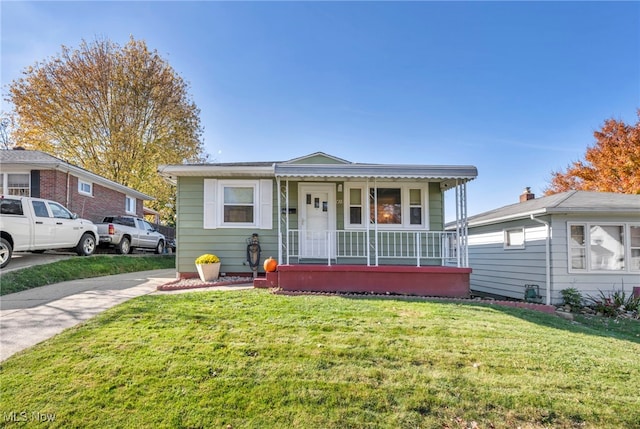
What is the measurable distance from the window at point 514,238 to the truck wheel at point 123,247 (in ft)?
45.6

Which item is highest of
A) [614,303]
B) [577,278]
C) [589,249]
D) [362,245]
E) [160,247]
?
[362,245]

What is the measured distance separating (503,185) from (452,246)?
13.5 metres

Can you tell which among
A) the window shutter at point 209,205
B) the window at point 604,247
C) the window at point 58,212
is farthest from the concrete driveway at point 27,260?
the window at point 604,247

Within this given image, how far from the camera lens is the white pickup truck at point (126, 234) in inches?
463

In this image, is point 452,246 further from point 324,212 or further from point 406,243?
point 324,212

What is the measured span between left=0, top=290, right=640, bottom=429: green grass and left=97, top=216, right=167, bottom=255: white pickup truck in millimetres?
8327

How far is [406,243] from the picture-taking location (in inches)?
341

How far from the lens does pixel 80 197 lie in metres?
12.9

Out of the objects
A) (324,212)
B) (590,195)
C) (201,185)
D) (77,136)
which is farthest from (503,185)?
(77,136)

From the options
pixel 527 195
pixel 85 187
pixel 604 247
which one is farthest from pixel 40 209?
pixel 527 195

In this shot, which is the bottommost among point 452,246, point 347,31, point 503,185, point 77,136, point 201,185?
point 452,246

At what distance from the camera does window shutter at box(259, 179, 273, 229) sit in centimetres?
852

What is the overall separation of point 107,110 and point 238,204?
15.6m

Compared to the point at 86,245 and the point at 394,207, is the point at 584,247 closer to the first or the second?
the point at 394,207
